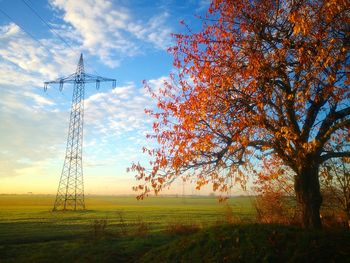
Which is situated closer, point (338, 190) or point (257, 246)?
point (257, 246)

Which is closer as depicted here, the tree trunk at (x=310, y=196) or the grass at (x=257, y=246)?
the grass at (x=257, y=246)

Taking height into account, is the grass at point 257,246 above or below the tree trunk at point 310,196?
below

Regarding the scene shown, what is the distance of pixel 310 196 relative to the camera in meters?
14.5

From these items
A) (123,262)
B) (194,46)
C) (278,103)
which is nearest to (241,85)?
(278,103)

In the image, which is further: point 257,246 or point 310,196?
point 310,196

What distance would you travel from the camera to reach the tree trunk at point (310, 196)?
14320 millimetres

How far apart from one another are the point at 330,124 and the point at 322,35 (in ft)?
13.7

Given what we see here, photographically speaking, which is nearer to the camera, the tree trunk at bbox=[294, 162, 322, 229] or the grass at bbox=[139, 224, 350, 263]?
the grass at bbox=[139, 224, 350, 263]

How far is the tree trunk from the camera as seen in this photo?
1432 centimetres

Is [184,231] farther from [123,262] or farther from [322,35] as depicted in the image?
[322,35]

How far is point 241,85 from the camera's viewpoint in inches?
541

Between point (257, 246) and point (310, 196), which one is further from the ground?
point (310, 196)

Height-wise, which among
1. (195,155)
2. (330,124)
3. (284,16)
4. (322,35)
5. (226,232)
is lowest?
(226,232)

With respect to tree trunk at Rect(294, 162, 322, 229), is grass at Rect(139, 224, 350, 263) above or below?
below
